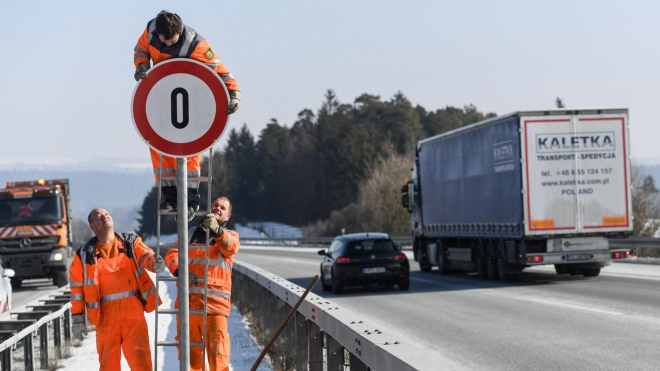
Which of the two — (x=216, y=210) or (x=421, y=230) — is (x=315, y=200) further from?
(x=216, y=210)

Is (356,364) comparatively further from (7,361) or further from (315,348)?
(7,361)

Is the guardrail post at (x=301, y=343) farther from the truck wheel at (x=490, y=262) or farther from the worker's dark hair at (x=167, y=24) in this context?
the truck wheel at (x=490, y=262)

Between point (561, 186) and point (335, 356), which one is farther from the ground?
point (561, 186)

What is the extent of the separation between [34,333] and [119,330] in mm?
3685

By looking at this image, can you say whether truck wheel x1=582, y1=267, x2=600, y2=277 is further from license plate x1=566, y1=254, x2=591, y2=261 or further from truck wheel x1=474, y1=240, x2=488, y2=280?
license plate x1=566, y1=254, x2=591, y2=261

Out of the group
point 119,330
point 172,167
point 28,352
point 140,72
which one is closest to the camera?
point 140,72

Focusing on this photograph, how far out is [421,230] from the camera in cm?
3077

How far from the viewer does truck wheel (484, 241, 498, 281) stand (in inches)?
973

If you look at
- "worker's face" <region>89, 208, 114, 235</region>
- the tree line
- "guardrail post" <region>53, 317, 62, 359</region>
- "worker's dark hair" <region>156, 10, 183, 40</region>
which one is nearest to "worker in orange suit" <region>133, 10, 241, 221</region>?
"worker's dark hair" <region>156, 10, 183, 40</region>

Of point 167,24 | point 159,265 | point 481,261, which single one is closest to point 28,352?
point 159,265

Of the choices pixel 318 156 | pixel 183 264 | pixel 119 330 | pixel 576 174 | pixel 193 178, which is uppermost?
pixel 318 156

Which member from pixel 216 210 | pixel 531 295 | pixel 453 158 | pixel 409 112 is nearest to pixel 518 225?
pixel 531 295

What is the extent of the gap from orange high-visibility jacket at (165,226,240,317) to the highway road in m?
3.19

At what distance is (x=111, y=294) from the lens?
25.1 ft
